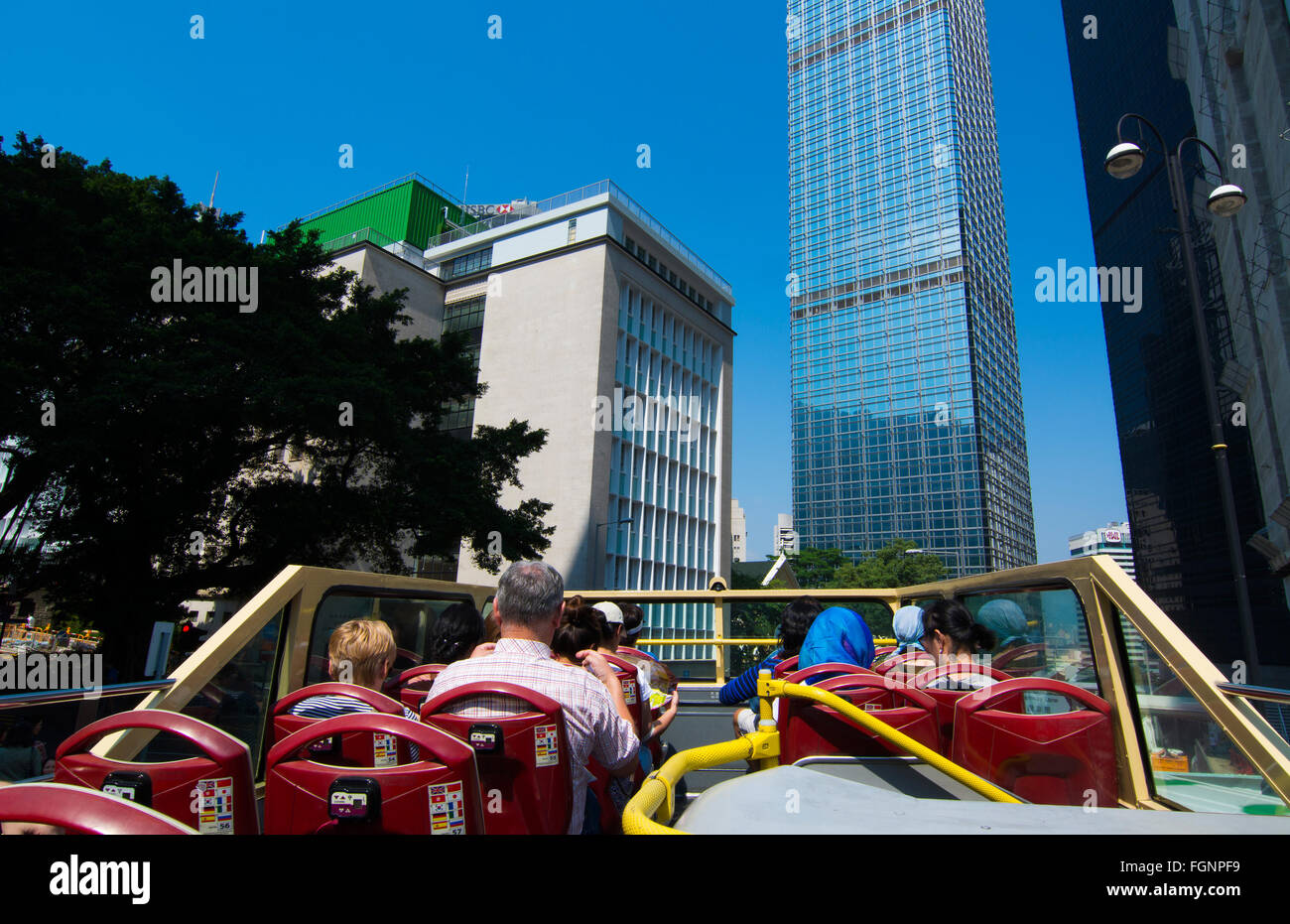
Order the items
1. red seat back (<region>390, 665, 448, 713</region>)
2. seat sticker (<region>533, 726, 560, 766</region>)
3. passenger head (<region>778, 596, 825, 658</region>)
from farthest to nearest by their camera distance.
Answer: passenger head (<region>778, 596, 825, 658</region>) → red seat back (<region>390, 665, 448, 713</region>) → seat sticker (<region>533, 726, 560, 766</region>)

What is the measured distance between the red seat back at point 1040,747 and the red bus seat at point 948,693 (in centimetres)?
32

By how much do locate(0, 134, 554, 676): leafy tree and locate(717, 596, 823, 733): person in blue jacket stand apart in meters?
16.0

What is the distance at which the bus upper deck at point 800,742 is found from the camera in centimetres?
173

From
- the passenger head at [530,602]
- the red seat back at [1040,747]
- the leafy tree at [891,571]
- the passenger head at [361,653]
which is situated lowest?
the red seat back at [1040,747]

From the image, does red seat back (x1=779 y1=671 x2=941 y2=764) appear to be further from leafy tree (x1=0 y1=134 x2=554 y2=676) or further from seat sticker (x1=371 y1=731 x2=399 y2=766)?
leafy tree (x1=0 y1=134 x2=554 y2=676)

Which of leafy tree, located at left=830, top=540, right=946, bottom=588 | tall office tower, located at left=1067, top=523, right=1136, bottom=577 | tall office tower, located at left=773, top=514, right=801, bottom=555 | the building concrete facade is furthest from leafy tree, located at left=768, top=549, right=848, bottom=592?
tall office tower, located at left=1067, top=523, right=1136, bottom=577

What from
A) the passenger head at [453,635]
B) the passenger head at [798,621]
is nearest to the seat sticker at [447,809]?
the passenger head at [453,635]

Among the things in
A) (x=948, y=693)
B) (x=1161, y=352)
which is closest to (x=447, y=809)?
(x=948, y=693)

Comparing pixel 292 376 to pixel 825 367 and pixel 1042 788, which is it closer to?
pixel 1042 788

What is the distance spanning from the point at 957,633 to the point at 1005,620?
52 centimetres

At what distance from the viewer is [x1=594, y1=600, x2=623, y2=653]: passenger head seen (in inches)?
161

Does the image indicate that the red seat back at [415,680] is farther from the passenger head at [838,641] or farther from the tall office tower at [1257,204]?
the tall office tower at [1257,204]

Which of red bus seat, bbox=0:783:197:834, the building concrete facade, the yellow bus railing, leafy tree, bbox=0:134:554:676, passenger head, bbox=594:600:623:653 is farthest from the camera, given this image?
the building concrete facade
